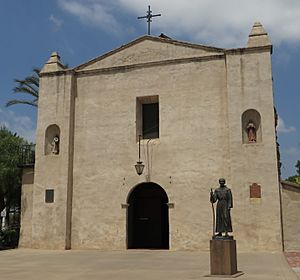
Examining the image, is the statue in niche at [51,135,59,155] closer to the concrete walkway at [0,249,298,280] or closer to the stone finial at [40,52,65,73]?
the stone finial at [40,52,65,73]

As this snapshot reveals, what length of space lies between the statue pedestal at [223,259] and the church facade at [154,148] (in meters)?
5.96

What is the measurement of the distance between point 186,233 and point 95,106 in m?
6.49

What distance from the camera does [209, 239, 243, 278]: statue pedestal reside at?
381 inches

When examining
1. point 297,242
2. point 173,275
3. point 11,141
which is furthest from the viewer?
point 11,141

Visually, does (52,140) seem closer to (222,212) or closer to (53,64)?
(53,64)

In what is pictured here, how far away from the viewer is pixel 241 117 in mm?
16531

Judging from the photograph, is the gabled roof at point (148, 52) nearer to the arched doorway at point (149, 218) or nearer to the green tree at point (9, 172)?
the arched doorway at point (149, 218)

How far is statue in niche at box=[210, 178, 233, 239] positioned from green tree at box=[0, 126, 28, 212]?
47.3 feet

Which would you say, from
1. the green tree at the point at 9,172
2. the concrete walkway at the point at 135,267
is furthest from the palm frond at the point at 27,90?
the concrete walkway at the point at 135,267

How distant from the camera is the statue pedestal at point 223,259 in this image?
9.67m

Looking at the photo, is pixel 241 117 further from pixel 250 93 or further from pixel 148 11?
pixel 148 11

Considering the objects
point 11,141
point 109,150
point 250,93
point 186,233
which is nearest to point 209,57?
point 250,93

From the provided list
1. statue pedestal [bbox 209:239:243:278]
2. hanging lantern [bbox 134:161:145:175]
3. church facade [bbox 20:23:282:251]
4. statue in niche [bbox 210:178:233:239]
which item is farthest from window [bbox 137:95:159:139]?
statue pedestal [bbox 209:239:243:278]

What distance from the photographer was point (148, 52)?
18.6 metres
